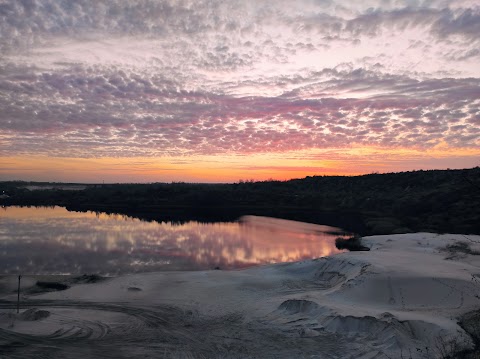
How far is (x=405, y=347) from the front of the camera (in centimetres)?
1520

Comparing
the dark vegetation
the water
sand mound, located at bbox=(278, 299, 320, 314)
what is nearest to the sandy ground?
sand mound, located at bbox=(278, 299, 320, 314)

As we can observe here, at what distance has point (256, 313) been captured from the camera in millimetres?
20125

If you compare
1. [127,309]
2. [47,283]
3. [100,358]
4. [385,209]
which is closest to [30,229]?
[47,283]

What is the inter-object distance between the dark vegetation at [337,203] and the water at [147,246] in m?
11.2

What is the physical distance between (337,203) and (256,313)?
262ft

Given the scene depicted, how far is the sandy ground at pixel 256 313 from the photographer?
1566 cm

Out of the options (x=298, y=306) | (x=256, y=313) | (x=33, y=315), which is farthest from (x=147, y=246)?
(x=298, y=306)

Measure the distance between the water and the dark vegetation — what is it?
36.8 ft

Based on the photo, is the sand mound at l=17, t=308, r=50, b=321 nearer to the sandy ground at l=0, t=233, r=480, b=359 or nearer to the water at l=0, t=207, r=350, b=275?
the sandy ground at l=0, t=233, r=480, b=359

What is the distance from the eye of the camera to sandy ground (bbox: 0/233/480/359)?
15.7 m

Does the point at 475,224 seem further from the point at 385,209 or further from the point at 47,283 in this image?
the point at 47,283

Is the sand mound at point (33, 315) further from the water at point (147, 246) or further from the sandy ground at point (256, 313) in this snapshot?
the water at point (147, 246)

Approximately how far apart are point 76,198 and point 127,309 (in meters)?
97.0

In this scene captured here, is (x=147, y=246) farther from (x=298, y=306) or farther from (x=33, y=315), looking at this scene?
(x=298, y=306)
